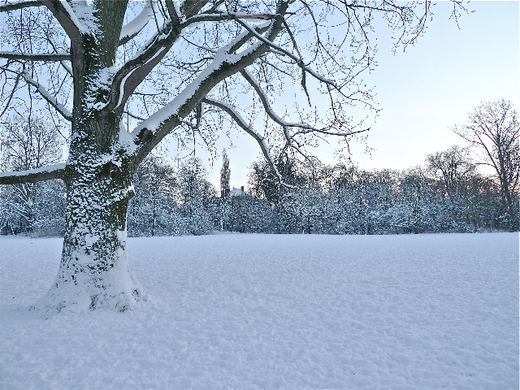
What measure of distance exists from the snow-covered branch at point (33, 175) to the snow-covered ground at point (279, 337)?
5.46 feet

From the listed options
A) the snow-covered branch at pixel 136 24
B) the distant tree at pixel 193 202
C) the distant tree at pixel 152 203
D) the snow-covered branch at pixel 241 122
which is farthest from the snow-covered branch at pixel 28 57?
the distant tree at pixel 193 202

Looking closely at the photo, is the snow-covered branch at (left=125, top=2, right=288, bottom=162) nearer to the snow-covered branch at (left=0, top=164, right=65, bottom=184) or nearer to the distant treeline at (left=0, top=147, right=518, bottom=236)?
the snow-covered branch at (left=0, top=164, right=65, bottom=184)

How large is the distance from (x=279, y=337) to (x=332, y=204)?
2908cm

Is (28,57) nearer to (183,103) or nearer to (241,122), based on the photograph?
(183,103)

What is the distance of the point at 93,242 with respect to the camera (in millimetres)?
3438

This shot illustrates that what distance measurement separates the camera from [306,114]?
5.79 meters

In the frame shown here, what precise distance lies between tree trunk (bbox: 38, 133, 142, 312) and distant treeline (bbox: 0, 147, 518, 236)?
19641mm

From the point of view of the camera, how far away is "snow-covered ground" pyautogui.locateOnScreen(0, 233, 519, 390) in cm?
196

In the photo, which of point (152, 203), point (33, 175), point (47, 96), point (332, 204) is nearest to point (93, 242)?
point (33, 175)

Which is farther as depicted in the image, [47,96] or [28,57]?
[47,96]

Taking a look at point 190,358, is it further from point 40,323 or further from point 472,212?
point 472,212

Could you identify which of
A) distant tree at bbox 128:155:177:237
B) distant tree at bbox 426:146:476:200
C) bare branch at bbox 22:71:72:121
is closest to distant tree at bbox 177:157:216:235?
distant tree at bbox 128:155:177:237

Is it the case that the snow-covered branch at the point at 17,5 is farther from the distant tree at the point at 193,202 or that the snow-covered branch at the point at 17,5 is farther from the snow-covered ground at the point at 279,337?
A: the distant tree at the point at 193,202

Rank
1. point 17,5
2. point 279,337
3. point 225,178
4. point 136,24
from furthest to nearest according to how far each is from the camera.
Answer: point 225,178 < point 136,24 < point 17,5 < point 279,337
